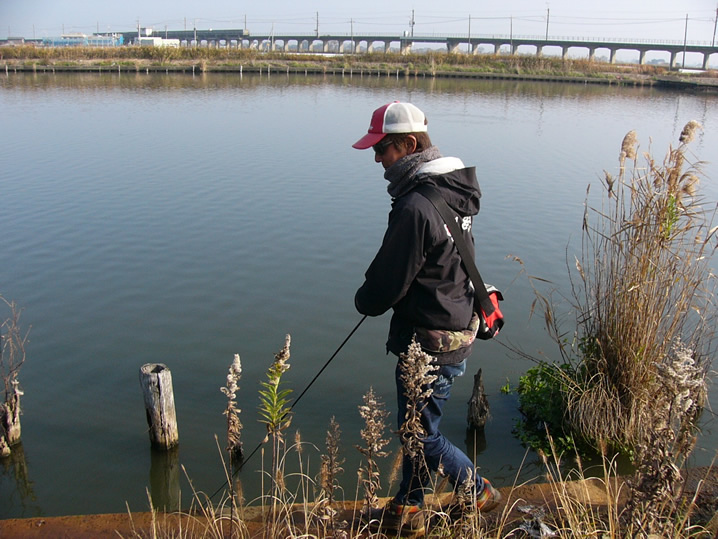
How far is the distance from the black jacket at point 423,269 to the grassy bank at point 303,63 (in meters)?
47.2

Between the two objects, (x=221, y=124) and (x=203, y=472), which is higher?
(x=221, y=124)

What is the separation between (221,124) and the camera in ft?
65.6

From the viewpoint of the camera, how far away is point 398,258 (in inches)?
101

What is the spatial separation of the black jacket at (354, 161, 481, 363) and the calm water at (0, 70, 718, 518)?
1.98 metres

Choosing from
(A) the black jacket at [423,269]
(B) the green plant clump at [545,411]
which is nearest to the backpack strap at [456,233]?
(A) the black jacket at [423,269]

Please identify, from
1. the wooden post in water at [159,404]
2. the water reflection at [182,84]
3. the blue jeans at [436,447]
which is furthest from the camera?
the water reflection at [182,84]

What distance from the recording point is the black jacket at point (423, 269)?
2.54m

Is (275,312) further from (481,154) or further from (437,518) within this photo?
(481,154)

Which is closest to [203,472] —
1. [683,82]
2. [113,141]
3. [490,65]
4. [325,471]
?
[325,471]

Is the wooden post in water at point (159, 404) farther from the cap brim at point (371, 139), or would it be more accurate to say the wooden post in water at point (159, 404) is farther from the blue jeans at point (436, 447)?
the cap brim at point (371, 139)

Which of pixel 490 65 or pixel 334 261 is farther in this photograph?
pixel 490 65

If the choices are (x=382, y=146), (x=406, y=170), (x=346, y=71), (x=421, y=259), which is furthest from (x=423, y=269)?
(x=346, y=71)

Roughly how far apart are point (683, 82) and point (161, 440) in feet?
170

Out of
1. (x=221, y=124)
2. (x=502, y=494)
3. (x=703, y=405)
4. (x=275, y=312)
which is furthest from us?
(x=221, y=124)
